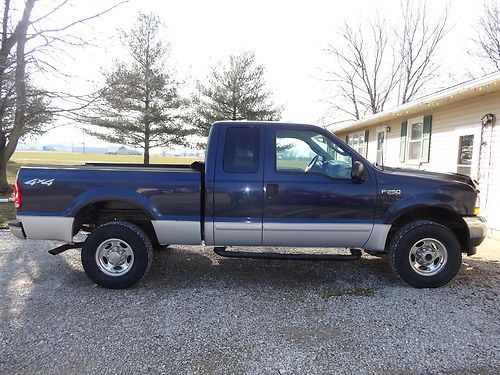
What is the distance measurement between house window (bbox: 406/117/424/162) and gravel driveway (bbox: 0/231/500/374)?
22.0ft

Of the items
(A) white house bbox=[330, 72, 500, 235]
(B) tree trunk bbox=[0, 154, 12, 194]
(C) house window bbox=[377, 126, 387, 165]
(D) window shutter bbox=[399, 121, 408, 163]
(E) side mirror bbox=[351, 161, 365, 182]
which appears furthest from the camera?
(C) house window bbox=[377, 126, 387, 165]

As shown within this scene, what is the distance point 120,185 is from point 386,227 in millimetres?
3187

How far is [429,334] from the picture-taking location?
3.46 m

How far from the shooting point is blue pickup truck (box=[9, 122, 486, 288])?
14.4 feet

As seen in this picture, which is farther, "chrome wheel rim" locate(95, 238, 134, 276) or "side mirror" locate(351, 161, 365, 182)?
"chrome wheel rim" locate(95, 238, 134, 276)

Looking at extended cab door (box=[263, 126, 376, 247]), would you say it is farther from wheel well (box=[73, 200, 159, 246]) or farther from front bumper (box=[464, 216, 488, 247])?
wheel well (box=[73, 200, 159, 246])

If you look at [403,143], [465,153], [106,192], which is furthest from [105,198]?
[403,143]

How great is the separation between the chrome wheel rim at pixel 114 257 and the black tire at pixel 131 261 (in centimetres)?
2

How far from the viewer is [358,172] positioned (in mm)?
4281

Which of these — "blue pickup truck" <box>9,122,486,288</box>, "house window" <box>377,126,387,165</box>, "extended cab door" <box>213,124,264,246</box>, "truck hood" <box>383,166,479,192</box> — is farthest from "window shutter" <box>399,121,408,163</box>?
"extended cab door" <box>213,124,264,246</box>

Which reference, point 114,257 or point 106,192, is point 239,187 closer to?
point 106,192

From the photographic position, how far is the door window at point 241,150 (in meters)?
4.46

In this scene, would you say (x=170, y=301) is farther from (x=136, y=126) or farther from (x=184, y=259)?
(x=136, y=126)

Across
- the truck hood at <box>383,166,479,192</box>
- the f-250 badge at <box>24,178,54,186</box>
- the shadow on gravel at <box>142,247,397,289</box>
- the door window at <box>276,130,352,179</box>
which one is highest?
the door window at <box>276,130,352,179</box>
